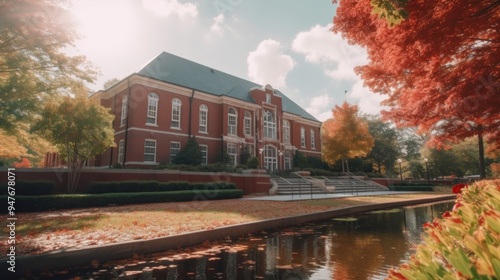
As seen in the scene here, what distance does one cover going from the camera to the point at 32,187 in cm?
1257

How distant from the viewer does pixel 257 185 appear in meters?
21.3

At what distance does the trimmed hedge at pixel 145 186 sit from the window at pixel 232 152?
1147 cm

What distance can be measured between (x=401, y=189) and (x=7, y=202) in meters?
34.3

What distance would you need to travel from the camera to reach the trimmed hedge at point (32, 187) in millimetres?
12030

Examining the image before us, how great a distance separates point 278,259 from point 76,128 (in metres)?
14.0

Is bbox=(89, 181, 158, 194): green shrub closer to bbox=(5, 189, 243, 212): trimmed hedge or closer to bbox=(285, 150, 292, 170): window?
bbox=(5, 189, 243, 212): trimmed hedge

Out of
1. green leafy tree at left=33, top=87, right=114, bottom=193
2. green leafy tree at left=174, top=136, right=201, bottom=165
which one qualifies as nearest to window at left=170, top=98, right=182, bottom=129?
green leafy tree at left=174, top=136, right=201, bottom=165

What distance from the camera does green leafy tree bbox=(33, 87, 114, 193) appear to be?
577 inches

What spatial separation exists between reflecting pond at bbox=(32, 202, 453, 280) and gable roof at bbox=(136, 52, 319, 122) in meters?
22.3

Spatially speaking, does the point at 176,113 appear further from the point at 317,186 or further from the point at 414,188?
the point at 414,188

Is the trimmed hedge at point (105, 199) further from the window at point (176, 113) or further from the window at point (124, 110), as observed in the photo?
the window at point (124, 110)

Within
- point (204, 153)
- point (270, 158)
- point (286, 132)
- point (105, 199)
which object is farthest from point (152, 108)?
point (286, 132)

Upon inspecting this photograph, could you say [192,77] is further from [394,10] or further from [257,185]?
[394,10]

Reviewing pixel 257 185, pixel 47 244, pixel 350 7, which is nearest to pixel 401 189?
pixel 257 185
